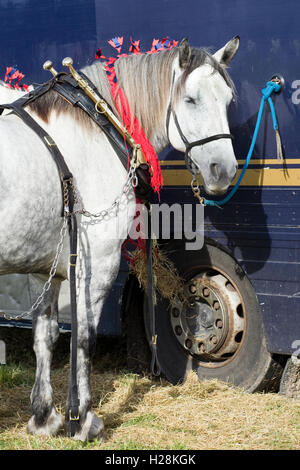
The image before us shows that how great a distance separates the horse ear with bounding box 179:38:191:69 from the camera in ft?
13.8

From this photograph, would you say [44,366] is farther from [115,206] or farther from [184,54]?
[184,54]

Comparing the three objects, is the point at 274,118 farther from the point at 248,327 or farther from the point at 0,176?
the point at 0,176

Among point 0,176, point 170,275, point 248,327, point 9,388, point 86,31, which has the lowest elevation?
point 9,388

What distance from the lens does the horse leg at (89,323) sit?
4223mm

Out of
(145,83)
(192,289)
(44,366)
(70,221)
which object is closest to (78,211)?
(70,221)

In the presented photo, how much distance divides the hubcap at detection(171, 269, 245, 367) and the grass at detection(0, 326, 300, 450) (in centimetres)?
22

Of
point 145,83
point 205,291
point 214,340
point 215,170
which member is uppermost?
point 145,83

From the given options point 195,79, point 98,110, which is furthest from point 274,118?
point 98,110

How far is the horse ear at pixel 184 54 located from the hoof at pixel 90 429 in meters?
2.01

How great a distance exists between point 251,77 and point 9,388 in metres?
2.74

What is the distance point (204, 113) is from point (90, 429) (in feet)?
6.06

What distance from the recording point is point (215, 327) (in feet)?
16.9

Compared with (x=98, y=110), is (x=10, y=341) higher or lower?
lower

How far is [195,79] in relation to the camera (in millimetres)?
4242
